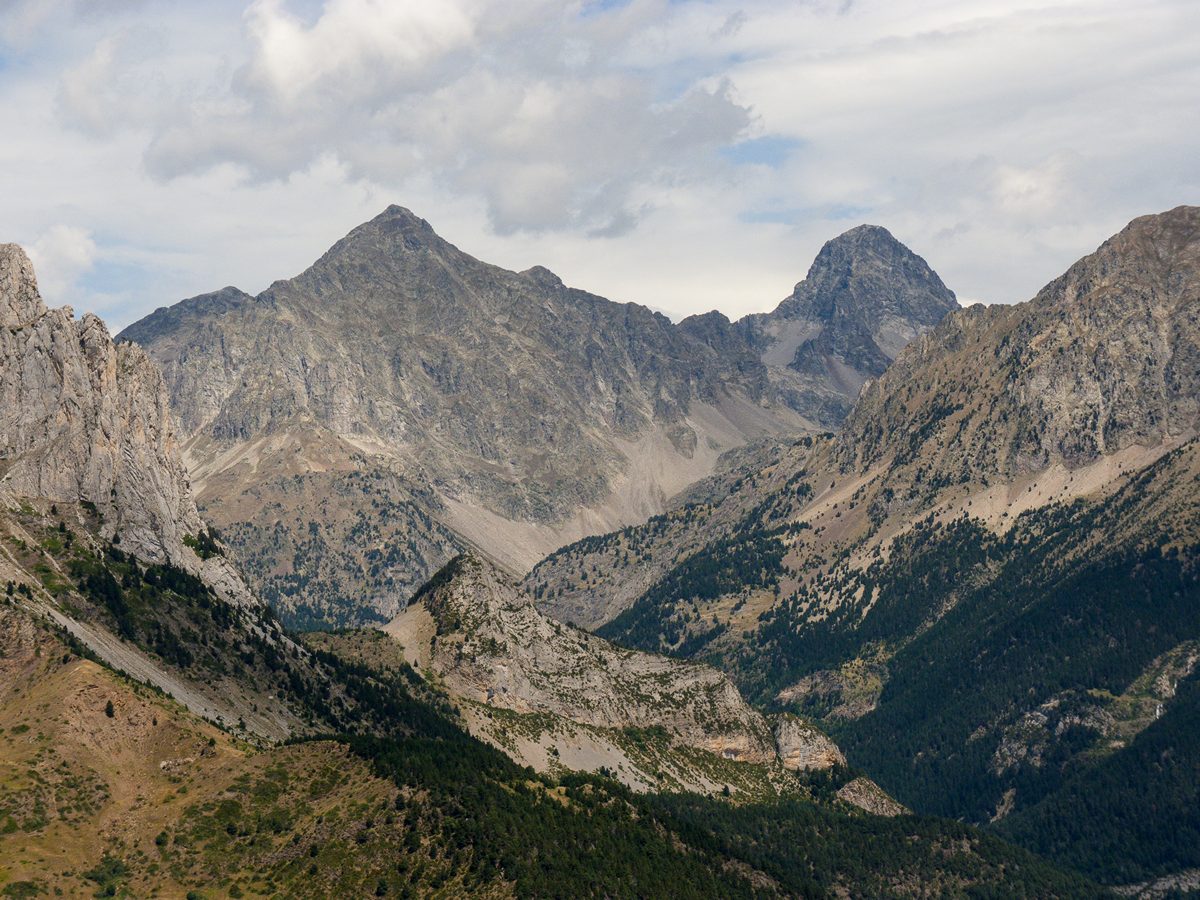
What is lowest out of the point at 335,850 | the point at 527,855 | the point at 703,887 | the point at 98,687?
the point at 703,887

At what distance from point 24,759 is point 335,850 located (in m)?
39.9

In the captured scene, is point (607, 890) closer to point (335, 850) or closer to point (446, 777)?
point (446, 777)

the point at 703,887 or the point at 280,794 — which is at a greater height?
the point at 280,794

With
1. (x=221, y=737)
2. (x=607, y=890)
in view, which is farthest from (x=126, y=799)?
→ (x=607, y=890)

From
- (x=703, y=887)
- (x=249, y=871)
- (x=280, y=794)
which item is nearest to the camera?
(x=249, y=871)

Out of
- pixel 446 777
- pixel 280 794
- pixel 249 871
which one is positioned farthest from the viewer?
pixel 446 777

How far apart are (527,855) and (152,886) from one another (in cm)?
4677

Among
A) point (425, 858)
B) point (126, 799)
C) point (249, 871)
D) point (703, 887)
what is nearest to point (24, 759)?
point (126, 799)

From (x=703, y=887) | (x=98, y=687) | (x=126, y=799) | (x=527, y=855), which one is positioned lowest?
(x=703, y=887)

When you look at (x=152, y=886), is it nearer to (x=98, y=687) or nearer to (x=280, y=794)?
(x=280, y=794)

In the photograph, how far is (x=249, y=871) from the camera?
140 meters

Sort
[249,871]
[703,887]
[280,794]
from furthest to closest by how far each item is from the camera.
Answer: [703,887] < [280,794] < [249,871]

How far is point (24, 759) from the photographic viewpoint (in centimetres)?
14700

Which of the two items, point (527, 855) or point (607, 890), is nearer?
point (527, 855)
